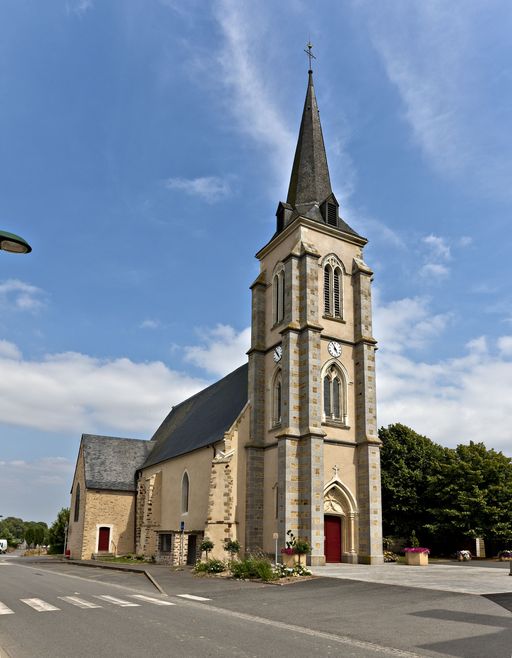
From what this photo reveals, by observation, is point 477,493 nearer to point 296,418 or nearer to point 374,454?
point 374,454

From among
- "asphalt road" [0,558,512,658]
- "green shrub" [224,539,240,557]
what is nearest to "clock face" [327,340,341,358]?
"green shrub" [224,539,240,557]

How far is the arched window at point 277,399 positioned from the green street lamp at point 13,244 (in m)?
21.5

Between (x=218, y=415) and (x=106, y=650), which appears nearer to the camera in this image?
(x=106, y=650)

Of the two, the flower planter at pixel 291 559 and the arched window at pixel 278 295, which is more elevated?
the arched window at pixel 278 295

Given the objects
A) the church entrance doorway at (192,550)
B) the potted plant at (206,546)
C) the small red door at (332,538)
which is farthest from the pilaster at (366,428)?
the church entrance doorway at (192,550)

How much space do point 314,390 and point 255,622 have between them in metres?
16.0

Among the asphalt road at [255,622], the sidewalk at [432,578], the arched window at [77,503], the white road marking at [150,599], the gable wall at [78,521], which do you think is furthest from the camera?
the arched window at [77,503]

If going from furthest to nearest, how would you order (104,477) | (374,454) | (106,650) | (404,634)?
(104,477)
(374,454)
(404,634)
(106,650)

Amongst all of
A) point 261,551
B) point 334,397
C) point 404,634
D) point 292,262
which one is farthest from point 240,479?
point 404,634

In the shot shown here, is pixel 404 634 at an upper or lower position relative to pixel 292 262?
lower

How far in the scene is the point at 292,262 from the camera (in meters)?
29.5

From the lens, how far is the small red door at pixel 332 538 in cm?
2706

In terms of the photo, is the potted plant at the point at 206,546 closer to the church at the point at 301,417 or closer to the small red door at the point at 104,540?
the church at the point at 301,417

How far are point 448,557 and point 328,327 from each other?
1838 centimetres
